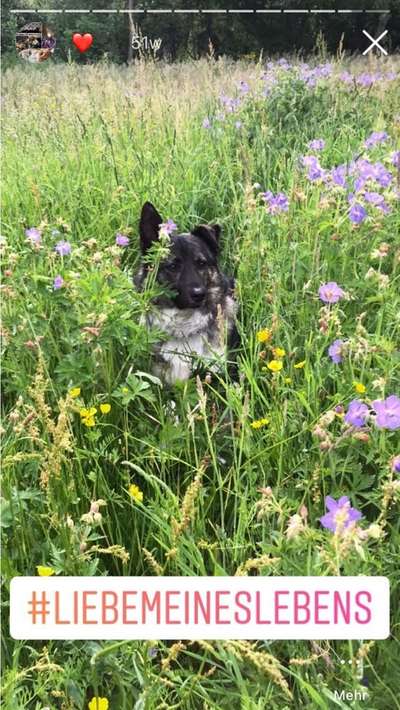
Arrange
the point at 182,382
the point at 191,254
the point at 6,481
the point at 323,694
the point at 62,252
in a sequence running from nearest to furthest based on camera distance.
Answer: the point at 323,694 → the point at 6,481 → the point at 182,382 → the point at 62,252 → the point at 191,254

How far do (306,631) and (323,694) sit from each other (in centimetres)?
13

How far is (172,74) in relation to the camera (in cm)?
453

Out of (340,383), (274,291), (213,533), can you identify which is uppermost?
(274,291)

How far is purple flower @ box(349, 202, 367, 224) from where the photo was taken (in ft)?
8.15

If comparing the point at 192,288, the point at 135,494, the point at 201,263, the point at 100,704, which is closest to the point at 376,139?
the point at 201,263

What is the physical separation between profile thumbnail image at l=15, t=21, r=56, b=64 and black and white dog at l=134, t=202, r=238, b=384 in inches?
31.4

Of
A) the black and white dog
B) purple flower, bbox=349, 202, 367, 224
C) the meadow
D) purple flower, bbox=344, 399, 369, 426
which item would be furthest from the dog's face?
purple flower, bbox=344, 399, 369, 426

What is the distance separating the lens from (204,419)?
73.1 inches

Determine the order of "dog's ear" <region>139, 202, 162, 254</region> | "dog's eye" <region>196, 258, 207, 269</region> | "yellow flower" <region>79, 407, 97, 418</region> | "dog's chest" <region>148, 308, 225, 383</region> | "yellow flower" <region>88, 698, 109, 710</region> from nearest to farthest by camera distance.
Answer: "yellow flower" <region>88, 698, 109, 710</region>, "yellow flower" <region>79, 407, 97, 418</region>, "dog's chest" <region>148, 308, 225, 383</region>, "dog's ear" <region>139, 202, 162, 254</region>, "dog's eye" <region>196, 258, 207, 269</region>

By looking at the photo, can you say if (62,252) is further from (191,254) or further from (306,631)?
(306,631)

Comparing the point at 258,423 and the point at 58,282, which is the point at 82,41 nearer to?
the point at 58,282

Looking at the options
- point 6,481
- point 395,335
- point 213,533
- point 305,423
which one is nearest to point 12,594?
point 6,481

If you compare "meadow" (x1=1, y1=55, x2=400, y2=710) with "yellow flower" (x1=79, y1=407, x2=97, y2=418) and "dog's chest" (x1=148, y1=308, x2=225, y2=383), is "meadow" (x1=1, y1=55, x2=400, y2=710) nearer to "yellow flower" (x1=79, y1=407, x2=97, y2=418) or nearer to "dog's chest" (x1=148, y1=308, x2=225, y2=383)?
"yellow flower" (x1=79, y1=407, x2=97, y2=418)

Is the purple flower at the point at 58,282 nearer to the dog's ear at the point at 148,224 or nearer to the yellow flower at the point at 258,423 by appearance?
the dog's ear at the point at 148,224
